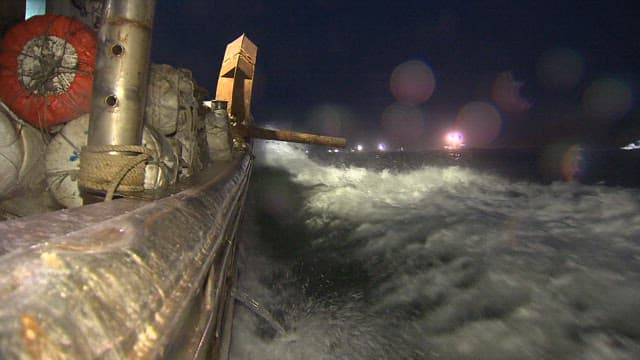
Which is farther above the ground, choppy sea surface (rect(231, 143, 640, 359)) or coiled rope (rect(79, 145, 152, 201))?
coiled rope (rect(79, 145, 152, 201))

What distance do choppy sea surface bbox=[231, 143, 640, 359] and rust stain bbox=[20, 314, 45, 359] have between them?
2719 millimetres

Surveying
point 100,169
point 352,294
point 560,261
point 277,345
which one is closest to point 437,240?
point 560,261

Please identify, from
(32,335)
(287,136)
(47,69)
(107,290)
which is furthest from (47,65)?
(287,136)

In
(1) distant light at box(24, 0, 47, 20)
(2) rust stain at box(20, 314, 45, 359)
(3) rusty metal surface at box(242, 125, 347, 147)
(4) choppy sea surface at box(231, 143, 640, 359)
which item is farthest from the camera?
(3) rusty metal surface at box(242, 125, 347, 147)

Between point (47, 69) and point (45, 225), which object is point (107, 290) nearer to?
point (45, 225)

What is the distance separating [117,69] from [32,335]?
2466 millimetres

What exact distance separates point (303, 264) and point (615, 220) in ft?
21.5

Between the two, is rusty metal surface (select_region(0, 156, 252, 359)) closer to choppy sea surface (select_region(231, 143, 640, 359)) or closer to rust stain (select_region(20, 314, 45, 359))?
rust stain (select_region(20, 314, 45, 359))

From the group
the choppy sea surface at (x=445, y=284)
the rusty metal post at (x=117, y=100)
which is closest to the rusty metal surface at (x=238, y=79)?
the choppy sea surface at (x=445, y=284)

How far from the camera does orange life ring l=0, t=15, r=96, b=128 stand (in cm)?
277

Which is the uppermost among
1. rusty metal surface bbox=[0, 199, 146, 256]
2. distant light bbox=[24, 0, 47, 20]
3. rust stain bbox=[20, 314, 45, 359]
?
distant light bbox=[24, 0, 47, 20]

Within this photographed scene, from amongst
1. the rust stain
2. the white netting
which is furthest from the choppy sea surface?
the white netting

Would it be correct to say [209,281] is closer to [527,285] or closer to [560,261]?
[527,285]

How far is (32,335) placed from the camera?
561 millimetres
